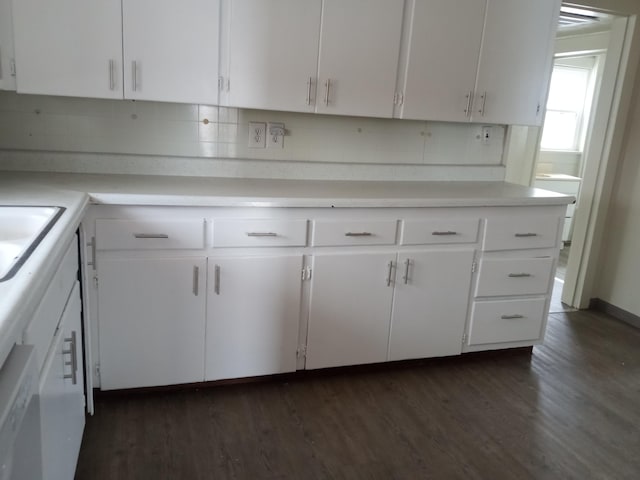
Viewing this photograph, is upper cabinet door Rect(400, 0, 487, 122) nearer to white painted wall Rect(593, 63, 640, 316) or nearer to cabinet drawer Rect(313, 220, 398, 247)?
cabinet drawer Rect(313, 220, 398, 247)

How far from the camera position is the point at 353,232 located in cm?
242

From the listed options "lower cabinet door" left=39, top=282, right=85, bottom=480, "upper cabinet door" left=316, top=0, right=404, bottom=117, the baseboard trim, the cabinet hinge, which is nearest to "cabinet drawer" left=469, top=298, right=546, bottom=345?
the cabinet hinge

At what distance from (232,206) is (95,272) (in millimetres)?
604

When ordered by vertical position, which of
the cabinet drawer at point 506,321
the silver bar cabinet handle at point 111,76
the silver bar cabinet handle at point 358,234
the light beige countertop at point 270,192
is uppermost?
the silver bar cabinet handle at point 111,76

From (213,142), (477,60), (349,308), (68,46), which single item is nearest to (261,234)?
(349,308)

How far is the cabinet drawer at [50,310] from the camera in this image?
1.15 metres

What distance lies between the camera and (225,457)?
78.7 inches

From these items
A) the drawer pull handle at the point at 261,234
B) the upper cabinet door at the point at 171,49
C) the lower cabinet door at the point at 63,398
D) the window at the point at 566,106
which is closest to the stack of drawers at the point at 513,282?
the drawer pull handle at the point at 261,234

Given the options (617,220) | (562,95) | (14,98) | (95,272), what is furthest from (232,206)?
(562,95)

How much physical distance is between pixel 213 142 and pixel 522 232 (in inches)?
66.0

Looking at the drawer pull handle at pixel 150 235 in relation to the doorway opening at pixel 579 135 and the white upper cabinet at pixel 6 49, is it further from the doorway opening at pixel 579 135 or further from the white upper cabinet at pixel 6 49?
the doorway opening at pixel 579 135

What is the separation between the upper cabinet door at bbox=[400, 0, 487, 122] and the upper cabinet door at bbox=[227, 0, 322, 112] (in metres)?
0.52

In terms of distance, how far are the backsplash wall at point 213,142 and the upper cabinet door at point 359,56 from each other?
32cm

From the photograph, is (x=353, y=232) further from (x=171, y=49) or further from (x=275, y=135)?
(x=171, y=49)
